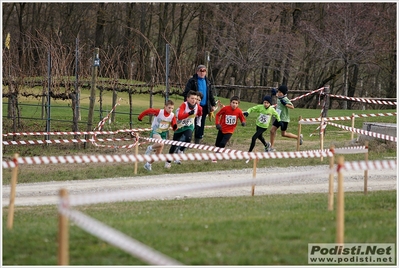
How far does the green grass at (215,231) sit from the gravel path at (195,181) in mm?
1945

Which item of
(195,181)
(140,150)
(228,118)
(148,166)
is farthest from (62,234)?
(140,150)

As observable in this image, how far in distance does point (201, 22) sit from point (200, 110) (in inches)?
1153

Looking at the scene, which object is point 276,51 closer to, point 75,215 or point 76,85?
point 76,85

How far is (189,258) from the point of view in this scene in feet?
26.8

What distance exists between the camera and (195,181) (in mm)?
16375

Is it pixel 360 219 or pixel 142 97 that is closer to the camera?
pixel 360 219

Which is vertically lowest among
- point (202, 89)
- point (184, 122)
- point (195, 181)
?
point (195, 181)

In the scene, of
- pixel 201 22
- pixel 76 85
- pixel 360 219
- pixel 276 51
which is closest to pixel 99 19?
pixel 201 22

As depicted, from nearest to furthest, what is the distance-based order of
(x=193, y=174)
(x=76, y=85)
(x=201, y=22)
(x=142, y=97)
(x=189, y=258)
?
(x=189, y=258) → (x=193, y=174) → (x=76, y=85) → (x=142, y=97) → (x=201, y=22)

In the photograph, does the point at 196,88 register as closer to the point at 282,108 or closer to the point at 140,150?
the point at 282,108

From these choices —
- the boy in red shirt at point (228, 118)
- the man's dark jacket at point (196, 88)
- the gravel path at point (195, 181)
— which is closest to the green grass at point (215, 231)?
the gravel path at point (195, 181)

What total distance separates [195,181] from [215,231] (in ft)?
22.9

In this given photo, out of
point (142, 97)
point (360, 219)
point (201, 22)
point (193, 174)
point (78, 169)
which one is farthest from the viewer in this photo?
point (201, 22)

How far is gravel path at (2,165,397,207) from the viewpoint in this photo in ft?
48.4
